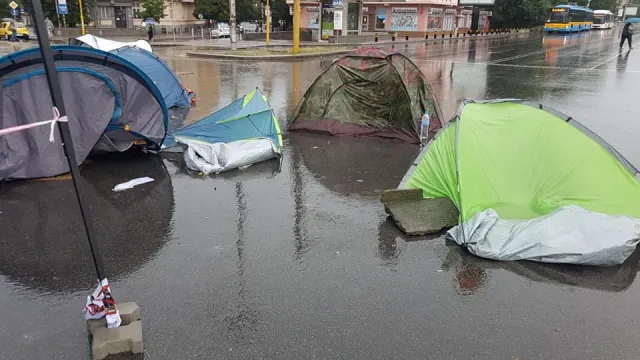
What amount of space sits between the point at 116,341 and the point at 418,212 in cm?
358

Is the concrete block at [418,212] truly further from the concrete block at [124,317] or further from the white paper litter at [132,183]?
the white paper litter at [132,183]

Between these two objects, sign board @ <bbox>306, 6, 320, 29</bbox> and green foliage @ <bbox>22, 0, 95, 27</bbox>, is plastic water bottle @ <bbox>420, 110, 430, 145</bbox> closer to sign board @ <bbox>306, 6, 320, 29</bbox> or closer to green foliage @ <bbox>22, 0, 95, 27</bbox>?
sign board @ <bbox>306, 6, 320, 29</bbox>

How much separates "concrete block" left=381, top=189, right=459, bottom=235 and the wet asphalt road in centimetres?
15

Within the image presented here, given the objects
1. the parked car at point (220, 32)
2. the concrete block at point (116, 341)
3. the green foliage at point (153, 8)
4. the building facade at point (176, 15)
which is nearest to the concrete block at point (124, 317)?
the concrete block at point (116, 341)

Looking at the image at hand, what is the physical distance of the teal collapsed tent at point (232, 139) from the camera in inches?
293

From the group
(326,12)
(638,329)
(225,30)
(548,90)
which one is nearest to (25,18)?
(225,30)

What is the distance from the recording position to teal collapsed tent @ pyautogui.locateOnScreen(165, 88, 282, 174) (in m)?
7.44

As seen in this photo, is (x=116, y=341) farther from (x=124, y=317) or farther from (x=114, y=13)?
(x=114, y=13)

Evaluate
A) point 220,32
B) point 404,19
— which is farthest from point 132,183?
point 404,19

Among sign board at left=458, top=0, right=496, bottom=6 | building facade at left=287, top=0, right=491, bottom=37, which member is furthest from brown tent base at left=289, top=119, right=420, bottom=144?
sign board at left=458, top=0, right=496, bottom=6

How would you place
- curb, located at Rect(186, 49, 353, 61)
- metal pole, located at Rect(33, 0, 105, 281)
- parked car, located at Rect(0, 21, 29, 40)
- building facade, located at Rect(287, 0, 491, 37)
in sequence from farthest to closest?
1. building facade, located at Rect(287, 0, 491, 37)
2. parked car, located at Rect(0, 21, 29, 40)
3. curb, located at Rect(186, 49, 353, 61)
4. metal pole, located at Rect(33, 0, 105, 281)

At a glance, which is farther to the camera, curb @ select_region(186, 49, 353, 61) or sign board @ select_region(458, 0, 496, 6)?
sign board @ select_region(458, 0, 496, 6)

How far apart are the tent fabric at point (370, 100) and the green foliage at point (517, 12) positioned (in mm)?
59917

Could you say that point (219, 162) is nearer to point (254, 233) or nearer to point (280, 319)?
A: point (254, 233)
